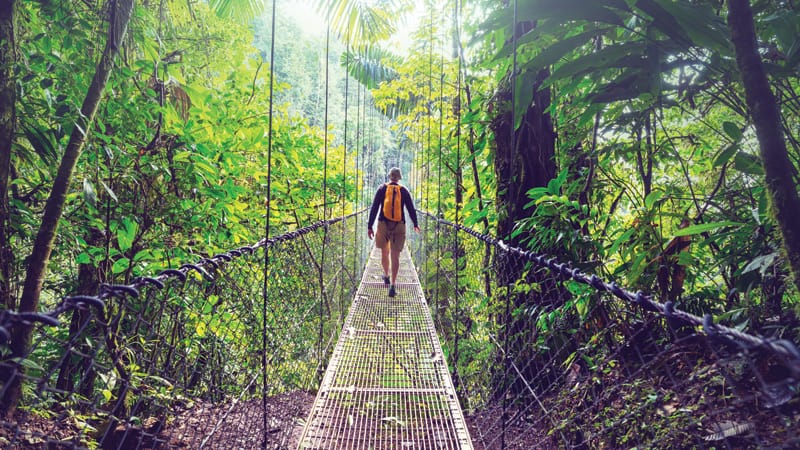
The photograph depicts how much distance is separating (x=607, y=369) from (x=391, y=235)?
243 cm

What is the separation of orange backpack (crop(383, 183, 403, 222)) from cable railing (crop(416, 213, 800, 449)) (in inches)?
25.6

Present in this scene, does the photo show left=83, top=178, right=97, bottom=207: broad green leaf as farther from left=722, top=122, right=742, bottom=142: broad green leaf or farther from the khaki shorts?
the khaki shorts

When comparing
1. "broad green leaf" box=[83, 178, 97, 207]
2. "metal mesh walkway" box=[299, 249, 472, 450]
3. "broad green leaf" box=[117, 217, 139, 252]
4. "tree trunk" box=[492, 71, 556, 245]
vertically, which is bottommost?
"metal mesh walkway" box=[299, 249, 472, 450]

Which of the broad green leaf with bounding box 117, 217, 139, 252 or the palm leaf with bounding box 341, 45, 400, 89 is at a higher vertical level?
the palm leaf with bounding box 341, 45, 400, 89

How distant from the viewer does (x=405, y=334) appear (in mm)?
2424

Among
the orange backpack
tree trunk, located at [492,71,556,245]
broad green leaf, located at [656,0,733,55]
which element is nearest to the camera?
broad green leaf, located at [656,0,733,55]

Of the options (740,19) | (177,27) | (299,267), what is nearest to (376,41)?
(177,27)

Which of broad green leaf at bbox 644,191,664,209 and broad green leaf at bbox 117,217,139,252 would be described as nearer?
broad green leaf at bbox 644,191,664,209

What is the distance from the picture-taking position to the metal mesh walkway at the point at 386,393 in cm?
143

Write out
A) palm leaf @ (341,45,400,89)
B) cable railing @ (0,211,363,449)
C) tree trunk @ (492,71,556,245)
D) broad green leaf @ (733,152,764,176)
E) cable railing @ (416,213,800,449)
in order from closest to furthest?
cable railing @ (416,213,800,449) < broad green leaf @ (733,152,764,176) < cable railing @ (0,211,363,449) < tree trunk @ (492,71,556,245) < palm leaf @ (341,45,400,89)

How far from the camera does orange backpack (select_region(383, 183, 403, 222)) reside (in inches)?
135

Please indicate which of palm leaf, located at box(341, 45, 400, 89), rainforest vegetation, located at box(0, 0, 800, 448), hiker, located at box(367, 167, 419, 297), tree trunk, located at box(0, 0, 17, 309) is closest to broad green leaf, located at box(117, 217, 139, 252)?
rainforest vegetation, located at box(0, 0, 800, 448)

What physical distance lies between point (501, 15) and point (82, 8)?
4.79 ft

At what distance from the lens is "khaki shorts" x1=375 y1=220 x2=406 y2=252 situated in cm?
348
